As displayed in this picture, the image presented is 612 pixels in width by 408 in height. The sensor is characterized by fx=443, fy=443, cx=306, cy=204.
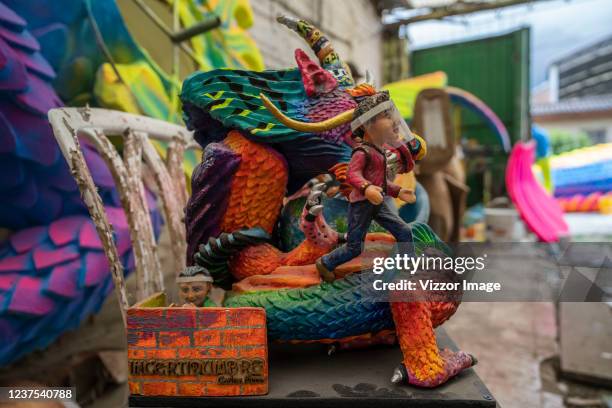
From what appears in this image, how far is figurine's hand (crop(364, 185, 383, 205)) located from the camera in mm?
894

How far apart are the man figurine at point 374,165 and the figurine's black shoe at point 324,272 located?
57mm

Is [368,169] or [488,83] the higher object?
[488,83]

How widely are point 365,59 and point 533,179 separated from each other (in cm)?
274

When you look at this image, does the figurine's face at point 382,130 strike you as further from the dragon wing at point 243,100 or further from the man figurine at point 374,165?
the dragon wing at point 243,100

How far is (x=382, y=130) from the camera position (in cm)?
95

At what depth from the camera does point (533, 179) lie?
165 inches

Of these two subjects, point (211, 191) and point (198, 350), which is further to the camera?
point (211, 191)

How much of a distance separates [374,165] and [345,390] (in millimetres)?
485

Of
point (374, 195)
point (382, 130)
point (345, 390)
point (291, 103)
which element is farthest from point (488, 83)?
point (345, 390)

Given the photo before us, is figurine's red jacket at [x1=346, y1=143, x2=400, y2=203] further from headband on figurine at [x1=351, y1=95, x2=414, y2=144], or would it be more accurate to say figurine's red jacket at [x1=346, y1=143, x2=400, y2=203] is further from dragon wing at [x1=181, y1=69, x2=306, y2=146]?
dragon wing at [x1=181, y1=69, x2=306, y2=146]

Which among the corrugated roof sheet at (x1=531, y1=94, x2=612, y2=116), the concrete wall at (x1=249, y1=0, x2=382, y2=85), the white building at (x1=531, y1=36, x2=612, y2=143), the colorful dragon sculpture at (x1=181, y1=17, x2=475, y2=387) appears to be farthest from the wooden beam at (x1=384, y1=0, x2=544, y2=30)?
the colorful dragon sculpture at (x1=181, y1=17, x2=475, y2=387)

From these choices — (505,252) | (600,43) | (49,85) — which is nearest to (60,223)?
(49,85)

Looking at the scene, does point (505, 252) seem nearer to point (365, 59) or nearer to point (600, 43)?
point (365, 59)
